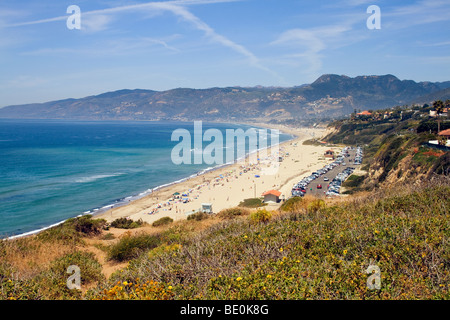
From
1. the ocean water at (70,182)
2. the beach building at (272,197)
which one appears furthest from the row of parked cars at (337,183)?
the ocean water at (70,182)

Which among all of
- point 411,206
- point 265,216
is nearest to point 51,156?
point 265,216

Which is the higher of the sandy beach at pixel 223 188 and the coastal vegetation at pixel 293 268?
the coastal vegetation at pixel 293 268

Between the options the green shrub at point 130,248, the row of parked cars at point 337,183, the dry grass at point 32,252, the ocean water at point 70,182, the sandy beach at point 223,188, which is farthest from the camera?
the sandy beach at point 223,188

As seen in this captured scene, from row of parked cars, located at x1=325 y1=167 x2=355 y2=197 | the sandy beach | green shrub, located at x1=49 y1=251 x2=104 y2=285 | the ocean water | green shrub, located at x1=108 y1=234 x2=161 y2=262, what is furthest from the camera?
the sandy beach

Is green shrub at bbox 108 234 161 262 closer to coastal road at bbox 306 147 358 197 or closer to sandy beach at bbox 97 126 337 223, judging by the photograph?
sandy beach at bbox 97 126 337 223

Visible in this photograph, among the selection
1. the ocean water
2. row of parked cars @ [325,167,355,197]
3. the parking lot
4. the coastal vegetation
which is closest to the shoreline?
the ocean water

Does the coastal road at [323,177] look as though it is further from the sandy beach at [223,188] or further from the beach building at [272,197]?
the beach building at [272,197]
